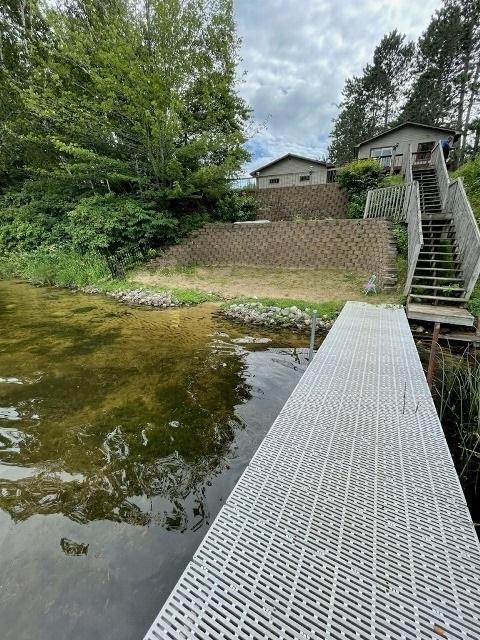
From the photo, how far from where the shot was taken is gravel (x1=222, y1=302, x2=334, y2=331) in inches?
229

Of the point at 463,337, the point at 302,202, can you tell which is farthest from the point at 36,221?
the point at 463,337

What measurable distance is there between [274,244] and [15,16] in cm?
1470

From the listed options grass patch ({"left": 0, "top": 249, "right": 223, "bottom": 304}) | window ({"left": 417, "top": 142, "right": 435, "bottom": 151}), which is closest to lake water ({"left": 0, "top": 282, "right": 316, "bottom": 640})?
grass patch ({"left": 0, "top": 249, "right": 223, "bottom": 304})

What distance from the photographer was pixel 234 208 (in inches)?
518

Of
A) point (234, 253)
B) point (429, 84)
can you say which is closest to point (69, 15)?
point (234, 253)

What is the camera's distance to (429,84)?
20531 mm

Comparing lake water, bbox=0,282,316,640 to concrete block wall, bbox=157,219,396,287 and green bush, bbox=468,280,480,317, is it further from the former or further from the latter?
concrete block wall, bbox=157,219,396,287

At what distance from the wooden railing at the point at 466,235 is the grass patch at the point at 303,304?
7.31ft

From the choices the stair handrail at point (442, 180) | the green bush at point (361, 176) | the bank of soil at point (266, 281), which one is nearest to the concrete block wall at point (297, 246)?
the bank of soil at point (266, 281)

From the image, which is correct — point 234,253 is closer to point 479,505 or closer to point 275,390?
point 275,390

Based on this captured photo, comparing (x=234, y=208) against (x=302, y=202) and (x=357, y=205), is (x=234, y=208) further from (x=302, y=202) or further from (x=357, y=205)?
(x=357, y=205)

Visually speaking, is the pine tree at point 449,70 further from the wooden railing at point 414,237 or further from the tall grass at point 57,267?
A: the tall grass at point 57,267

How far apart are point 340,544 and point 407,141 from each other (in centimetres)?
1918

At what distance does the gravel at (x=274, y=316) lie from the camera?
5.82 meters
